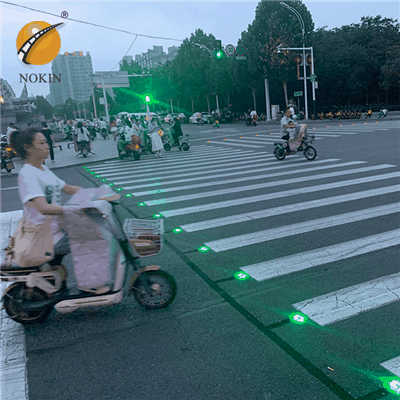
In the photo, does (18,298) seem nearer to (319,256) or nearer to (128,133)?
(319,256)

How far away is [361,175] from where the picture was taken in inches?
392

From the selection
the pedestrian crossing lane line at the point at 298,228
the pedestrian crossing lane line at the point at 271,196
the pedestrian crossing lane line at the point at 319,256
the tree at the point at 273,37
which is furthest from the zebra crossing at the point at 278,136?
the tree at the point at 273,37

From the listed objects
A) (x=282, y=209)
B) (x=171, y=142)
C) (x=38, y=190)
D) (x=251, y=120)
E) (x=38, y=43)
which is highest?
→ (x=38, y=43)

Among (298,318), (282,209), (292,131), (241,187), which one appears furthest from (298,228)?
(292,131)

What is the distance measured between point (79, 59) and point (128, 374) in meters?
128

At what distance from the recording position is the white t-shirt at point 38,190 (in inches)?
143

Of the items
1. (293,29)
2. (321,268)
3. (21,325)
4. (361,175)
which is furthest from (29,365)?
(293,29)

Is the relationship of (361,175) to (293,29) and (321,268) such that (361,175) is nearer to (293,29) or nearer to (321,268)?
(321,268)

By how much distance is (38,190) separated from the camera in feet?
12.0

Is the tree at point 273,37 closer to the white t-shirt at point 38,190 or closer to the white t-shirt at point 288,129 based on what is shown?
the white t-shirt at point 288,129

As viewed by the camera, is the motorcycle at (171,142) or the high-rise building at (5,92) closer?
the motorcycle at (171,142)

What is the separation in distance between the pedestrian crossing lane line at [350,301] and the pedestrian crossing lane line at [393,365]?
626mm

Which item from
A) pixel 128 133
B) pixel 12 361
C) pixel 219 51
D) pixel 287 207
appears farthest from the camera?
pixel 219 51

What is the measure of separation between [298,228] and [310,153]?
730cm
